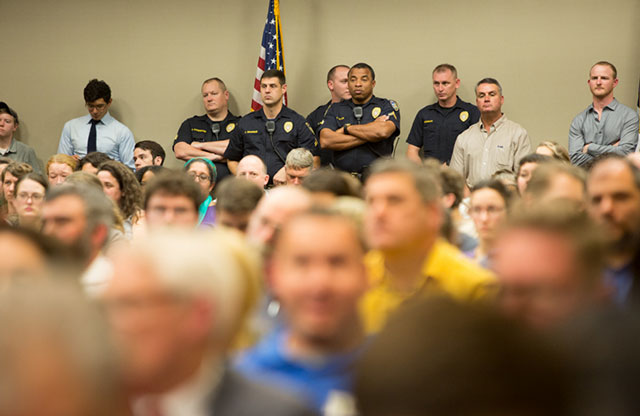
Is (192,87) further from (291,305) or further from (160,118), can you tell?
(291,305)

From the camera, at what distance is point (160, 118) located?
9.20 metres

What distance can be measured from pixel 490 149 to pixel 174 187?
4.09 meters

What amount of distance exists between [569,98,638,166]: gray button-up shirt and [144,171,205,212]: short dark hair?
4321 millimetres

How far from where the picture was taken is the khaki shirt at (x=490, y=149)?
6984 millimetres

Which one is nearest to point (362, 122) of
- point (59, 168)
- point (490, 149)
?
point (490, 149)

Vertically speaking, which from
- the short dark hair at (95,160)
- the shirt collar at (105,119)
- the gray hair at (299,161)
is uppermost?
the shirt collar at (105,119)

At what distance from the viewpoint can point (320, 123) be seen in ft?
26.1

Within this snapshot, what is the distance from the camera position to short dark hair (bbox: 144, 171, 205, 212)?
3.56 meters

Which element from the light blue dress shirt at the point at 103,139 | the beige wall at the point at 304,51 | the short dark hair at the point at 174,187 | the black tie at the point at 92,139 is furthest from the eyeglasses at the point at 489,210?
the black tie at the point at 92,139

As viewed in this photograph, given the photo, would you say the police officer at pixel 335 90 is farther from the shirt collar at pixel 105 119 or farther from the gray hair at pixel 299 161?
the shirt collar at pixel 105 119

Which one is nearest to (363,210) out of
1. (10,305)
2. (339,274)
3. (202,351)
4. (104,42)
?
(339,274)

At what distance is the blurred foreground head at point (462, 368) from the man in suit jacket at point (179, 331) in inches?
20.6

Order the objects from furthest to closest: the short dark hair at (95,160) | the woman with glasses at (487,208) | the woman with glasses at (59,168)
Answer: the woman with glasses at (59,168), the short dark hair at (95,160), the woman with glasses at (487,208)

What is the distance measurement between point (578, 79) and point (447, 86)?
1.48 meters
